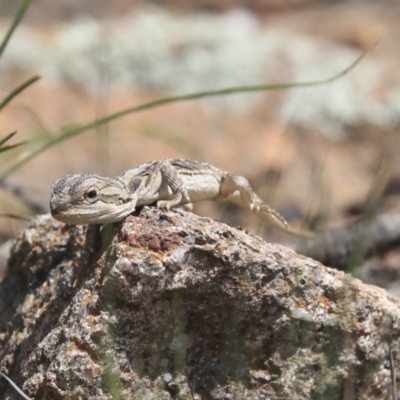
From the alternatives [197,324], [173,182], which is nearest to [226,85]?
[173,182]

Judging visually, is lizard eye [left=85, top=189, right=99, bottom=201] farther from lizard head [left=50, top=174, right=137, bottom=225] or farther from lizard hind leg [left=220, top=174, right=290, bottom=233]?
lizard hind leg [left=220, top=174, right=290, bottom=233]

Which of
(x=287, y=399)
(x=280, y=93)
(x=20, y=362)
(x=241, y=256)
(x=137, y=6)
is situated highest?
(x=137, y=6)

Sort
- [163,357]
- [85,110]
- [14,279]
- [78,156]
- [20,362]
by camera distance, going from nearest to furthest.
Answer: [163,357]
[20,362]
[14,279]
[78,156]
[85,110]

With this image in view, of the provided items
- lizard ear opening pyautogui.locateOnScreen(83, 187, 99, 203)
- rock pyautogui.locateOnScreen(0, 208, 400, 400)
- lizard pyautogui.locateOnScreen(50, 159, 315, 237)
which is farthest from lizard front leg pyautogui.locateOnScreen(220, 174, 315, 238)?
lizard ear opening pyautogui.locateOnScreen(83, 187, 99, 203)

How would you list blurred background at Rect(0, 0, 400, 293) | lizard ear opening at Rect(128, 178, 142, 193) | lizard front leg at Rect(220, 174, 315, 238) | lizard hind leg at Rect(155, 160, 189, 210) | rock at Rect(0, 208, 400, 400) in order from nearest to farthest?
1. rock at Rect(0, 208, 400, 400)
2. lizard ear opening at Rect(128, 178, 142, 193)
3. lizard hind leg at Rect(155, 160, 189, 210)
4. lizard front leg at Rect(220, 174, 315, 238)
5. blurred background at Rect(0, 0, 400, 293)

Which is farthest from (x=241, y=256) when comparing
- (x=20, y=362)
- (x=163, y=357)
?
(x=20, y=362)

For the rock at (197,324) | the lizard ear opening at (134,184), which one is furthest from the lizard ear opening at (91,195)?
the lizard ear opening at (134,184)

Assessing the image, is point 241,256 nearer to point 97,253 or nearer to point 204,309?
point 204,309
